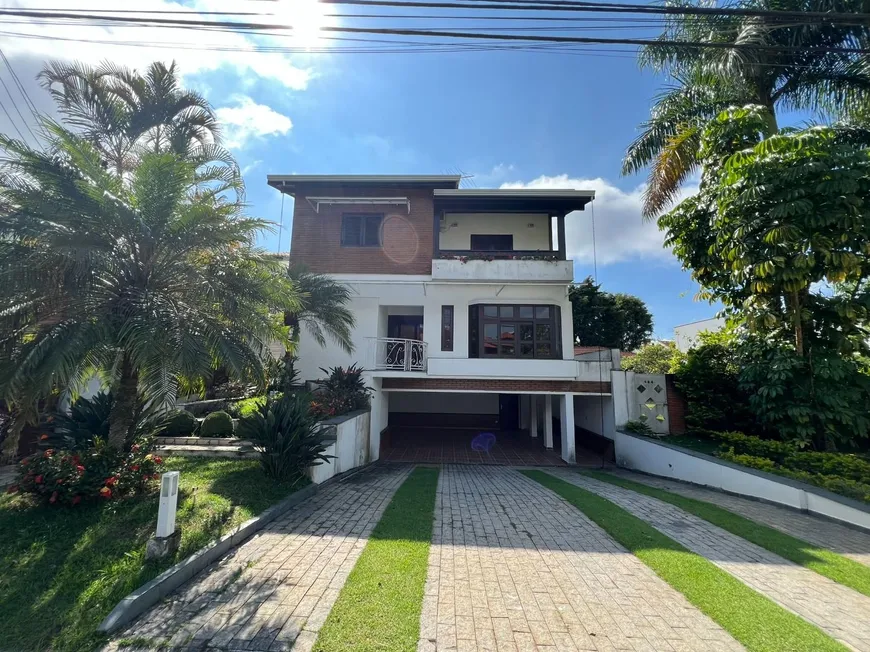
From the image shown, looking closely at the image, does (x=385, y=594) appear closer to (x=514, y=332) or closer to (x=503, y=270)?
(x=514, y=332)

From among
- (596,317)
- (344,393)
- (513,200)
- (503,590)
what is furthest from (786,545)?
(596,317)

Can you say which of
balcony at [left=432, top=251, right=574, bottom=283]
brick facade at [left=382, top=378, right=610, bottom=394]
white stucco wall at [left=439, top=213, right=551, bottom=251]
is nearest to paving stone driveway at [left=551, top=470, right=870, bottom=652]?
brick facade at [left=382, top=378, right=610, bottom=394]

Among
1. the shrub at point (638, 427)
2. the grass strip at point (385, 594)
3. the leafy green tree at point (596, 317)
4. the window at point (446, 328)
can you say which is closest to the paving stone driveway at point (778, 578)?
the grass strip at point (385, 594)

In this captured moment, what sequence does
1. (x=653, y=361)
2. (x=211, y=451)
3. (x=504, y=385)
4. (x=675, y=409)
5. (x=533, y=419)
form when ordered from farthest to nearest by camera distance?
(x=533, y=419)
(x=653, y=361)
(x=504, y=385)
(x=675, y=409)
(x=211, y=451)

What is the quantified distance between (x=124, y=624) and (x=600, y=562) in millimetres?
4708

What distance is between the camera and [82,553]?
4.11 meters

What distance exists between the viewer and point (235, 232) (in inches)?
243

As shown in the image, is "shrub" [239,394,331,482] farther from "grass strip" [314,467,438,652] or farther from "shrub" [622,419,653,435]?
"shrub" [622,419,653,435]

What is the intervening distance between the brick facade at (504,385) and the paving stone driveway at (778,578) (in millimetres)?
5896

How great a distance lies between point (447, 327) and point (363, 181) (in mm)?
6121

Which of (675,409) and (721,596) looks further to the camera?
(675,409)

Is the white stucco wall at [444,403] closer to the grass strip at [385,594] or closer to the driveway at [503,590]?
the driveway at [503,590]

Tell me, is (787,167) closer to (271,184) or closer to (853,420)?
(853,420)

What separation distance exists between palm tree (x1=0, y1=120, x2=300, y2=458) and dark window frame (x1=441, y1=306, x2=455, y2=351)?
755 centimetres
